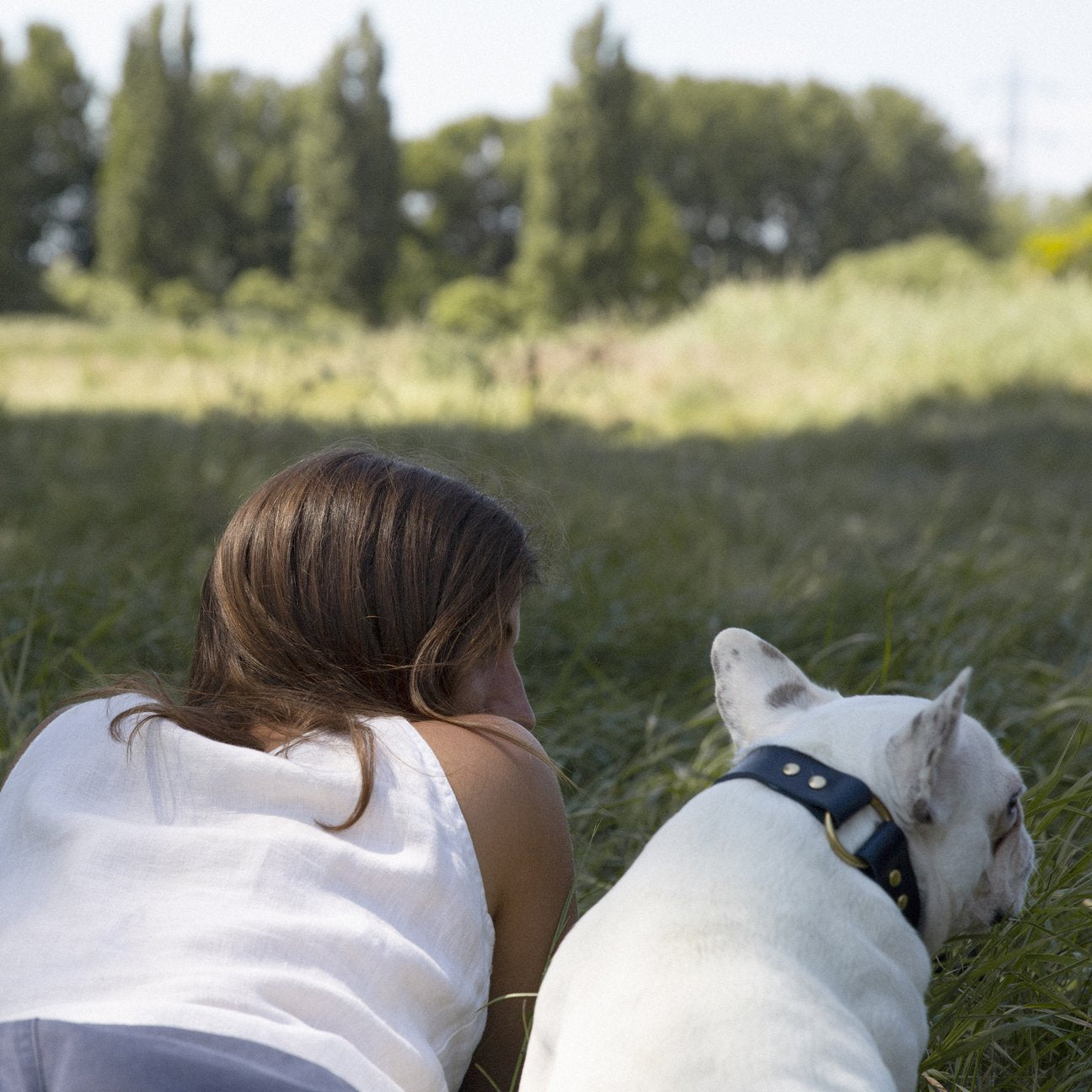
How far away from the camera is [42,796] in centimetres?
147

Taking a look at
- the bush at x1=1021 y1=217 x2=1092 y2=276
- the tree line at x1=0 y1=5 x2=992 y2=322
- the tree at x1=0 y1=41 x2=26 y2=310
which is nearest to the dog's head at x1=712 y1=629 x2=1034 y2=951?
the bush at x1=1021 y1=217 x2=1092 y2=276

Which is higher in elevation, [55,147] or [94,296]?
[55,147]

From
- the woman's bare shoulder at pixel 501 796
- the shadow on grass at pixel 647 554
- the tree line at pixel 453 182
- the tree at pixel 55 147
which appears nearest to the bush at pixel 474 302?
the tree line at pixel 453 182

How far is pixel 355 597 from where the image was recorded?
5.52 feet

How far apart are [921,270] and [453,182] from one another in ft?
81.0

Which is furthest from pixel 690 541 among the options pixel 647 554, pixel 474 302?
pixel 474 302

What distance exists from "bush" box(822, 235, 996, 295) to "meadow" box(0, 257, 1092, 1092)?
577 cm

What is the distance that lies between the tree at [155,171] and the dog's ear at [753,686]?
30.5 metres

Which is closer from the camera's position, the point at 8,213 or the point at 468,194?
the point at 8,213

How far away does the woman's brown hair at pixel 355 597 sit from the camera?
169 centimetres

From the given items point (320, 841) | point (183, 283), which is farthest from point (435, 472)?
point (183, 283)

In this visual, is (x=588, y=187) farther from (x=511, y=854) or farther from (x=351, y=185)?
(x=511, y=854)

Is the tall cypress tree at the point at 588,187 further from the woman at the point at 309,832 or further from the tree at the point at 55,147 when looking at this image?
the woman at the point at 309,832

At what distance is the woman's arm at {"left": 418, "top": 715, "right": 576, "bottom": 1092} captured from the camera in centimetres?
155
